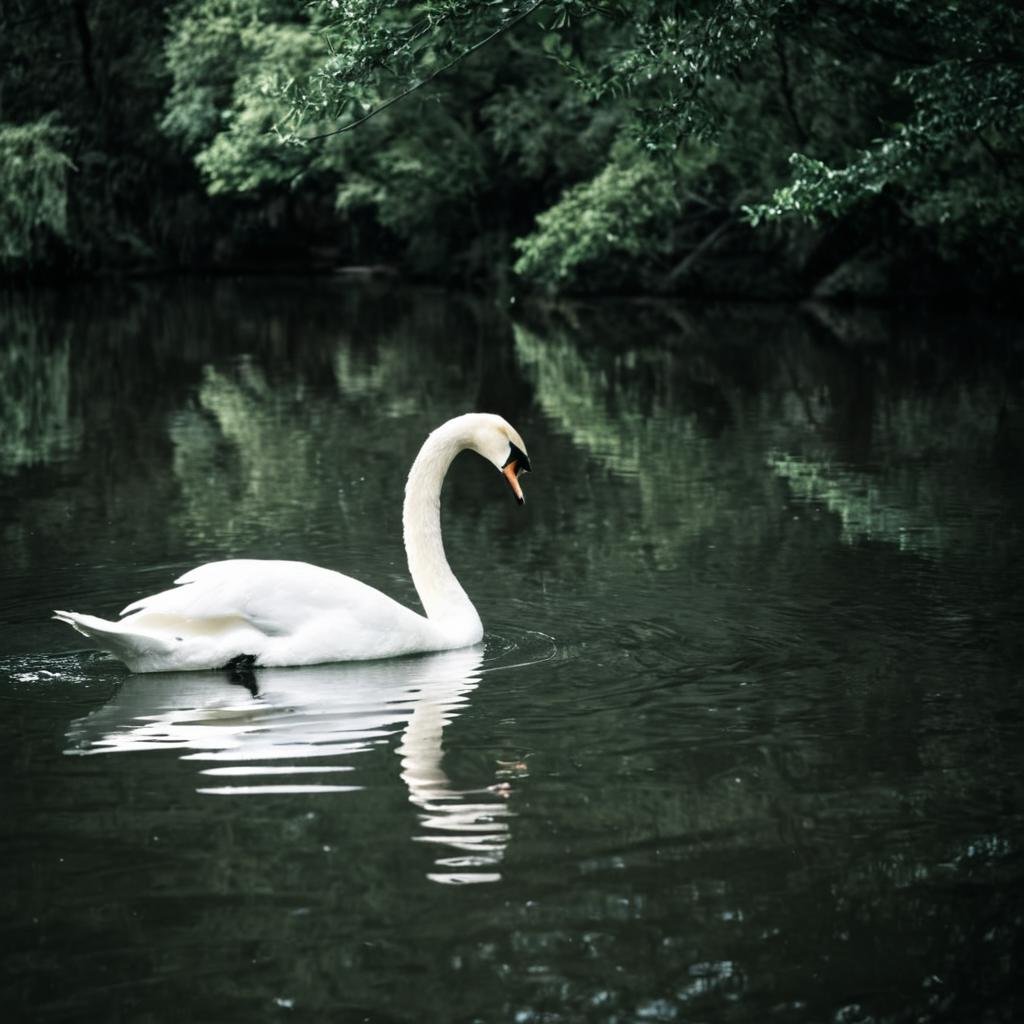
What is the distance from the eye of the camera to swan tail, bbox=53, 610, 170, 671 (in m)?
7.77

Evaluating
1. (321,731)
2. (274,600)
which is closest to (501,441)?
(274,600)

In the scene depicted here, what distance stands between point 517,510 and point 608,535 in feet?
4.95

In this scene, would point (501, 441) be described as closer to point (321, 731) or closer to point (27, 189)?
point (321, 731)

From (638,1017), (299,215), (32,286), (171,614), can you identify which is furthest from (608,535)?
(299,215)

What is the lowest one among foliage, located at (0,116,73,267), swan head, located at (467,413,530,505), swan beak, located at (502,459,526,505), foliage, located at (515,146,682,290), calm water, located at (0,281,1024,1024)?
calm water, located at (0,281,1024,1024)

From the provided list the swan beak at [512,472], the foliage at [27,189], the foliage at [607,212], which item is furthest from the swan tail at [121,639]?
the foliage at [27,189]

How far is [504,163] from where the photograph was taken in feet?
147

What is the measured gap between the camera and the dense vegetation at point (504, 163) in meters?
27.0

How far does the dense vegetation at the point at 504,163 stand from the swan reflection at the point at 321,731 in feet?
33.3

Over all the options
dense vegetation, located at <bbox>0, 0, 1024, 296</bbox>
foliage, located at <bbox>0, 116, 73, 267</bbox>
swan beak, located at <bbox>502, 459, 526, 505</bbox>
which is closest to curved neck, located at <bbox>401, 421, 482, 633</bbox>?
swan beak, located at <bbox>502, 459, 526, 505</bbox>

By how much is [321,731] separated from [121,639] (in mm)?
1272

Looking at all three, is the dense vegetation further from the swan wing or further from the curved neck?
the swan wing

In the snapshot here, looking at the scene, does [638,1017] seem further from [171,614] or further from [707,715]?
[171,614]

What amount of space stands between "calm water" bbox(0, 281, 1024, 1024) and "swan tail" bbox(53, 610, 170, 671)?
142 millimetres
